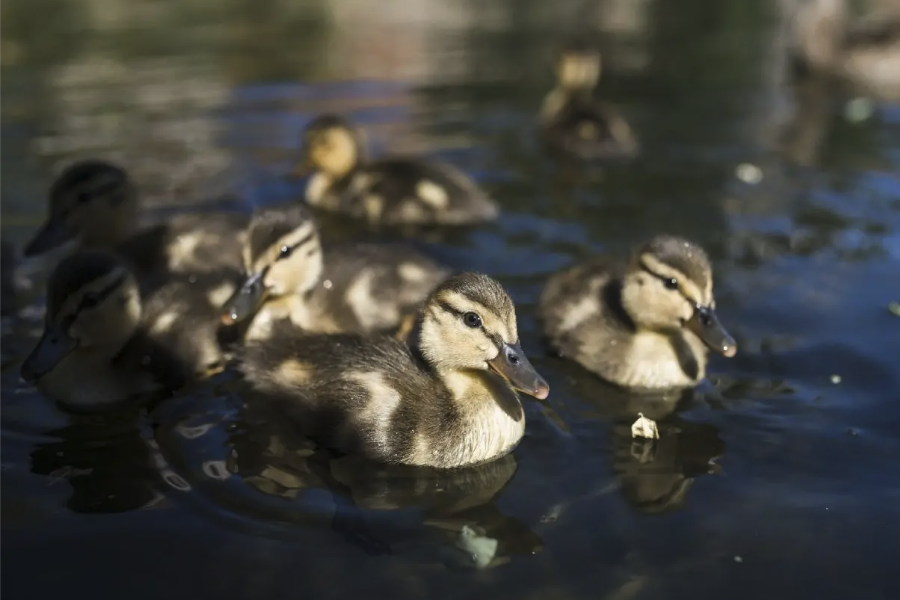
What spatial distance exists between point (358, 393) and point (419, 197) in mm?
2447

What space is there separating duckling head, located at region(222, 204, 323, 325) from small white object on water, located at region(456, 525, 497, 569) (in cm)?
136

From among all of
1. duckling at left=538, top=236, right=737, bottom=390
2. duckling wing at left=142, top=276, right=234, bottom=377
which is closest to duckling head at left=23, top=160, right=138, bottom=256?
duckling wing at left=142, top=276, right=234, bottom=377

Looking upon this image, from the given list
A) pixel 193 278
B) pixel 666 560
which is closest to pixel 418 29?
pixel 193 278

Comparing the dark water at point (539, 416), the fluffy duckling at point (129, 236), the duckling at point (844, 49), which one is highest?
the duckling at point (844, 49)

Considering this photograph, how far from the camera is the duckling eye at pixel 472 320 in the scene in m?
3.46

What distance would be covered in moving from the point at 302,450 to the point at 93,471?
73cm

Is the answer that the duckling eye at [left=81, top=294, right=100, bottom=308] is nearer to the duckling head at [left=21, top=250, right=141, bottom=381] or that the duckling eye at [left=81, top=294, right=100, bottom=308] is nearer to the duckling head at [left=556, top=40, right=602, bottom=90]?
the duckling head at [left=21, top=250, right=141, bottom=381]

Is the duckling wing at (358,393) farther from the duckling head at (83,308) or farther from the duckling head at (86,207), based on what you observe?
the duckling head at (86,207)

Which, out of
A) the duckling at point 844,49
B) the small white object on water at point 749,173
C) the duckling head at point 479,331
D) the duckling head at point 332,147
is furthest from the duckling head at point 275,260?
the duckling at point 844,49

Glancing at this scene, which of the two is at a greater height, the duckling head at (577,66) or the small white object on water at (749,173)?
the duckling head at (577,66)

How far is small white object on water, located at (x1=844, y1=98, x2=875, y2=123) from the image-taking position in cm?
826

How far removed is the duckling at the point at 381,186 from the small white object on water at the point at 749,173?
1709mm

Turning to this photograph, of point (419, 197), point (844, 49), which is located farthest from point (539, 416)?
point (844, 49)

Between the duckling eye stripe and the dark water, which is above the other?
the duckling eye stripe
